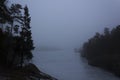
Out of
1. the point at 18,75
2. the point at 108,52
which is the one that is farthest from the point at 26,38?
the point at 108,52

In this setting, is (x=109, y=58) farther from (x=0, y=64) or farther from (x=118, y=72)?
(x=0, y=64)

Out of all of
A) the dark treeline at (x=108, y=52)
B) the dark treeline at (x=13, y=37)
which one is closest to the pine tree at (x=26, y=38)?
the dark treeline at (x=13, y=37)

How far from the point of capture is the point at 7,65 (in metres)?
50.3

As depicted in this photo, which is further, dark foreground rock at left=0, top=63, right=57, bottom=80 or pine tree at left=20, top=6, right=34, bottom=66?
pine tree at left=20, top=6, right=34, bottom=66

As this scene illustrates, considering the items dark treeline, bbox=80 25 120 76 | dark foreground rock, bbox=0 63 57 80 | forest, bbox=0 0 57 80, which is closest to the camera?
dark foreground rock, bbox=0 63 57 80

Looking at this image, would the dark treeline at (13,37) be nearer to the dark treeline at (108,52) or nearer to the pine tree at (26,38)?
the pine tree at (26,38)

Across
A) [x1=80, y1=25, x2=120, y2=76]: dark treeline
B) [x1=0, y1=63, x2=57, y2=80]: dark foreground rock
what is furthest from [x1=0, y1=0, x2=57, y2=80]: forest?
[x1=80, y1=25, x2=120, y2=76]: dark treeline

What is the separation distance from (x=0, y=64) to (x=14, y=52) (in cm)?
478

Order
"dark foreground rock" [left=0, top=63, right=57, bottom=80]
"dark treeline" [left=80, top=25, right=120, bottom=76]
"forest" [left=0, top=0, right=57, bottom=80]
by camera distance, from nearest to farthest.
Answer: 1. "dark foreground rock" [left=0, top=63, right=57, bottom=80]
2. "forest" [left=0, top=0, right=57, bottom=80]
3. "dark treeline" [left=80, top=25, right=120, bottom=76]

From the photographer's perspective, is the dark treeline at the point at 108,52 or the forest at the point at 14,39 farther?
the dark treeline at the point at 108,52

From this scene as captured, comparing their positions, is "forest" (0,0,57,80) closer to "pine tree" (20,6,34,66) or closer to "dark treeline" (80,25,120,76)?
"pine tree" (20,6,34,66)

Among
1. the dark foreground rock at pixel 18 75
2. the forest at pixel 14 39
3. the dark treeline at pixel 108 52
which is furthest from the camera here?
the dark treeline at pixel 108 52

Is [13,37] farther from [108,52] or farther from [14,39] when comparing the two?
[108,52]

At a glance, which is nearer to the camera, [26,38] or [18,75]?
[18,75]
